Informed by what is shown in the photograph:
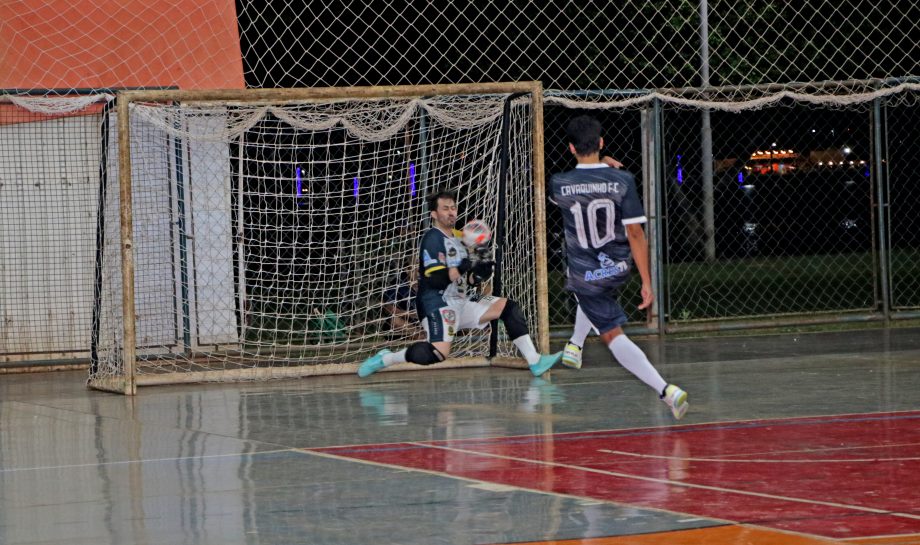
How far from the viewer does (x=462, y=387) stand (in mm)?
11883

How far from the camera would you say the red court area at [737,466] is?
20.7 feet

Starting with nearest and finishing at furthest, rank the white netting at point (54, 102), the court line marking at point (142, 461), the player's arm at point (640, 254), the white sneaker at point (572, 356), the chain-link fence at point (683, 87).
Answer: the court line marking at point (142, 461)
the player's arm at point (640, 254)
the white sneaker at point (572, 356)
the white netting at point (54, 102)
the chain-link fence at point (683, 87)

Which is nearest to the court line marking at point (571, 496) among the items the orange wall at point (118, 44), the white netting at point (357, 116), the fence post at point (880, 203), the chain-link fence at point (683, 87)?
the white netting at point (357, 116)

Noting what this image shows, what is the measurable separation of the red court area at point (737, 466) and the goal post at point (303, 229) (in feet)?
13.9

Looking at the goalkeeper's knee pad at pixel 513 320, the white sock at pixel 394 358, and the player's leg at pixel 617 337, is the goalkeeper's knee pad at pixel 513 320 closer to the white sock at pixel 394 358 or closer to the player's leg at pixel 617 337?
the white sock at pixel 394 358

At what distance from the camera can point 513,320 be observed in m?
12.3

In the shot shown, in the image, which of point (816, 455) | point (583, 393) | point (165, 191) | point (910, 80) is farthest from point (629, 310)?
point (816, 455)

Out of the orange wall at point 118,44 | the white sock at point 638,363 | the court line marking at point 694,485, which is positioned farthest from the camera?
the orange wall at point 118,44

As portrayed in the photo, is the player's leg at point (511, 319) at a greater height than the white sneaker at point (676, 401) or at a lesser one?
greater

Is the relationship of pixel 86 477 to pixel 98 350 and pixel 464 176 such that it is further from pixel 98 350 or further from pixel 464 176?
pixel 464 176

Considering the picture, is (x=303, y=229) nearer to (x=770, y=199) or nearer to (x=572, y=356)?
(x=572, y=356)

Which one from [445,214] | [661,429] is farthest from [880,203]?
[661,429]

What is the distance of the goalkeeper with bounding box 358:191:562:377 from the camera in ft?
38.9

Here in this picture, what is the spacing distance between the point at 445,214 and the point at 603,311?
265 cm
